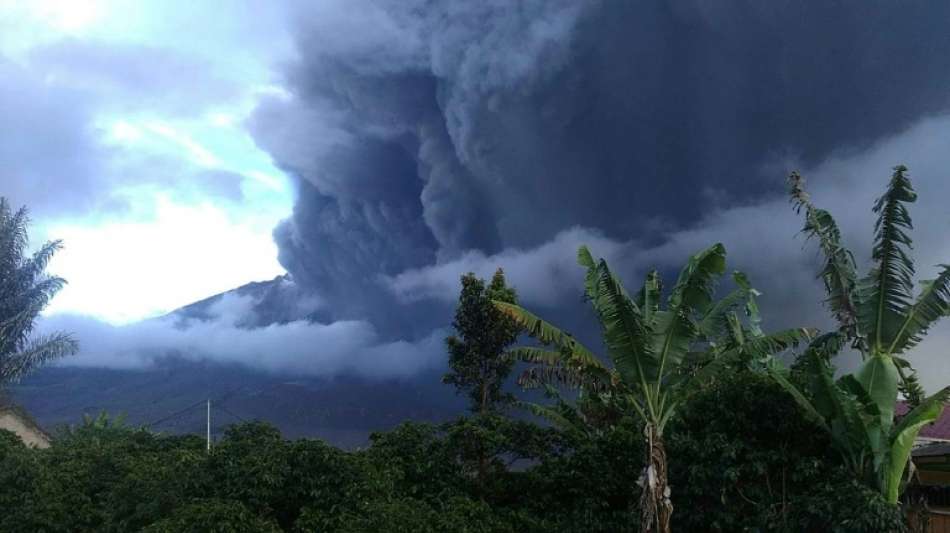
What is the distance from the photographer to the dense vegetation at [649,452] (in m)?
11.2

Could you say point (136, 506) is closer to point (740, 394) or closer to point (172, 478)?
point (172, 478)

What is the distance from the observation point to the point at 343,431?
7308 inches

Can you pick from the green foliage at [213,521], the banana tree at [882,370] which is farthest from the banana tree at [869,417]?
the green foliage at [213,521]

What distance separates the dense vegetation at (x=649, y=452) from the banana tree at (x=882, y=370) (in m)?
0.03

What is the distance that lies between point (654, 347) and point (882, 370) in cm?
362

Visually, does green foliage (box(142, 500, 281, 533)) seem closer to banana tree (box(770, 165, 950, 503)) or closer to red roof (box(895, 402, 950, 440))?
banana tree (box(770, 165, 950, 503))

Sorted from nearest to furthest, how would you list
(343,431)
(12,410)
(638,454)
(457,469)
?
1. (638,454)
2. (457,469)
3. (12,410)
4. (343,431)

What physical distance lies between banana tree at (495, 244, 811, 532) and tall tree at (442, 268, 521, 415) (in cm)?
614

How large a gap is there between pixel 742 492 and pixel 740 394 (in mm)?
1660

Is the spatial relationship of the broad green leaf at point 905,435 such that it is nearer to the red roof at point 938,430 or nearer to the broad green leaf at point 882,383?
the broad green leaf at point 882,383

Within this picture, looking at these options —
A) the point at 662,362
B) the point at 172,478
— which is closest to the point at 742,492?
the point at 662,362

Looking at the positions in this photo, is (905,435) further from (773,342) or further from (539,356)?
(539,356)

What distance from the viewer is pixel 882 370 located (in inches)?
449

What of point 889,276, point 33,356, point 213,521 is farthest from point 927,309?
point 33,356
